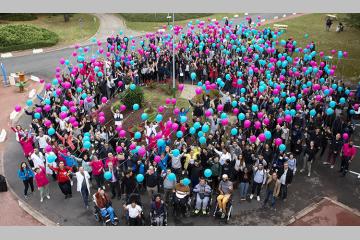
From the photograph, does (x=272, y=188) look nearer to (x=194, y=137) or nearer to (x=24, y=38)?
(x=194, y=137)

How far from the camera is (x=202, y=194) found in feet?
34.7

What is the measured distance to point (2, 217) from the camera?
1120 centimetres

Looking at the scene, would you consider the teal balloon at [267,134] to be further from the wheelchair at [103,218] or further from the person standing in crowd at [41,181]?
the person standing in crowd at [41,181]

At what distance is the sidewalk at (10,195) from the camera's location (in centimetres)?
1102

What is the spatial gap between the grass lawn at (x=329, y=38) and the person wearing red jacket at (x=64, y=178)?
17.4m

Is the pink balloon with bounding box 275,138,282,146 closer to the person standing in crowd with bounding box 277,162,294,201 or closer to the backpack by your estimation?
the person standing in crowd with bounding box 277,162,294,201

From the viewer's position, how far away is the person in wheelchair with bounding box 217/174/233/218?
10.5m

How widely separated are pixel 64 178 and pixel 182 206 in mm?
3798

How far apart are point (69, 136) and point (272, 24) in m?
26.9

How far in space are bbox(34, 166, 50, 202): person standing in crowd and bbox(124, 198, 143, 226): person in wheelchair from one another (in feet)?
9.98

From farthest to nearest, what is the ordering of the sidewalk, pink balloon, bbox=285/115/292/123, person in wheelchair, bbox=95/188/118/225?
pink balloon, bbox=285/115/292/123 → the sidewalk → person in wheelchair, bbox=95/188/118/225

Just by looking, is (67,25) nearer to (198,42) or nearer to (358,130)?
(198,42)

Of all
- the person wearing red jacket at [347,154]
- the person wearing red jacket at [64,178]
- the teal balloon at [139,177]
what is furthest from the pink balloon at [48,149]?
the person wearing red jacket at [347,154]

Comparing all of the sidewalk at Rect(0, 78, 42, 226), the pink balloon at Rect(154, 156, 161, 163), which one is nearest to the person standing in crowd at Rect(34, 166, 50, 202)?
the sidewalk at Rect(0, 78, 42, 226)
